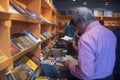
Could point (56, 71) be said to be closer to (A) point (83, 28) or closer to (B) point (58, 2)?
(A) point (83, 28)

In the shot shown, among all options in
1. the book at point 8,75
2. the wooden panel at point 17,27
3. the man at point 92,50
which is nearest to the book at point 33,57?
the wooden panel at point 17,27

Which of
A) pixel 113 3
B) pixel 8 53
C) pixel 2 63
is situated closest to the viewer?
pixel 2 63

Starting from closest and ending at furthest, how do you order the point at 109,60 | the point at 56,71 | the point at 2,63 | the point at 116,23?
the point at 2,63 → the point at 109,60 → the point at 56,71 → the point at 116,23

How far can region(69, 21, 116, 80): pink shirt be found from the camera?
6.48ft

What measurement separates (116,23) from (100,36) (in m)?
9.29

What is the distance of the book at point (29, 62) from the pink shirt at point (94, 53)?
755mm

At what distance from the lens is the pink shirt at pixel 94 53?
1.97m

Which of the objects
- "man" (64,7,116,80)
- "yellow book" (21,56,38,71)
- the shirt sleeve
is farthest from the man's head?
"yellow book" (21,56,38,71)

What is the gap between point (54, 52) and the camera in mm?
4793

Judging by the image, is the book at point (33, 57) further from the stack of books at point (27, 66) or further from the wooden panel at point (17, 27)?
the wooden panel at point (17, 27)

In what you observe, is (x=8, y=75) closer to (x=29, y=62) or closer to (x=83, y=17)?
(x=83, y=17)

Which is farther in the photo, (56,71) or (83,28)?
(56,71)

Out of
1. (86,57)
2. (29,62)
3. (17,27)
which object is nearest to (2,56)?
(86,57)

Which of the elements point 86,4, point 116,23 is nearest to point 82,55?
point 116,23
